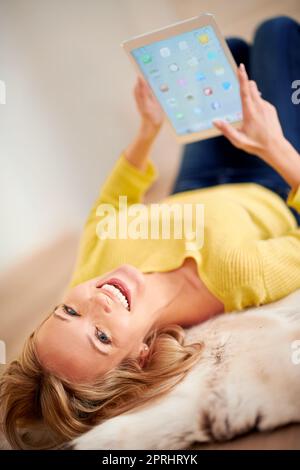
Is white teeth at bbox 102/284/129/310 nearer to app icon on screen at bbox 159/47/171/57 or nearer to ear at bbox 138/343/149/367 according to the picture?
ear at bbox 138/343/149/367

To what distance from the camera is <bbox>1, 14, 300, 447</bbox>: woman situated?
0.64m

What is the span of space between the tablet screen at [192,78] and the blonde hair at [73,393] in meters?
0.41

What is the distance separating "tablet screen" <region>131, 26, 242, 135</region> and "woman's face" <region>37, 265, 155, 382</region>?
333 millimetres

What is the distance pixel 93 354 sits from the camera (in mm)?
645

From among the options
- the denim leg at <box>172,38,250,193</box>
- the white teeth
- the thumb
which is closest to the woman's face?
the white teeth

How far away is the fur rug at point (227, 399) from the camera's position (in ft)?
1.86

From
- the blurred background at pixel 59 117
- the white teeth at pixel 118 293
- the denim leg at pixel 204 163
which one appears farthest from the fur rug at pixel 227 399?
the denim leg at pixel 204 163

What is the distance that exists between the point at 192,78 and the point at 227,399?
510mm

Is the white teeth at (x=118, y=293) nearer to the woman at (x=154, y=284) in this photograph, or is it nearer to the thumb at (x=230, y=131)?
the woman at (x=154, y=284)

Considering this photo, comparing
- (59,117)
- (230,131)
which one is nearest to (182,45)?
(230,131)

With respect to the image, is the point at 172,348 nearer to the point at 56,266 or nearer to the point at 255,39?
the point at 56,266

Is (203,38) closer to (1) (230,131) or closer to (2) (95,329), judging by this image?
(1) (230,131)

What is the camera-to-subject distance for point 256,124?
77cm
